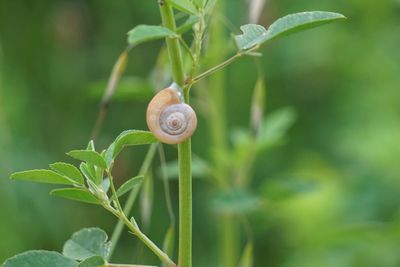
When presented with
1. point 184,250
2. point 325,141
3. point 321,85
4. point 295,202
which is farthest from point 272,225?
point 184,250

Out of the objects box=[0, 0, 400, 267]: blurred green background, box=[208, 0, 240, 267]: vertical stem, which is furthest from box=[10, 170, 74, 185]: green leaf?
box=[0, 0, 400, 267]: blurred green background

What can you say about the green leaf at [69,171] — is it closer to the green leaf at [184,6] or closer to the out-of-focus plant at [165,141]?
the out-of-focus plant at [165,141]

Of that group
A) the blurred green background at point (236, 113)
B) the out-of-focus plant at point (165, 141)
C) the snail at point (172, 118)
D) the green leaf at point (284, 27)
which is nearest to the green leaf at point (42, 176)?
the out-of-focus plant at point (165, 141)

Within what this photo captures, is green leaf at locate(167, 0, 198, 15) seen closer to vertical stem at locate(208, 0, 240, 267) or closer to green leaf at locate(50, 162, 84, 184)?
green leaf at locate(50, 162, 84, 184)

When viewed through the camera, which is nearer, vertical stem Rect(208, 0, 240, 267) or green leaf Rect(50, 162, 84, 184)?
green leaf Rect(50, 162, 84, 184)

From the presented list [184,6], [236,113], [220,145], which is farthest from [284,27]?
[236,113]
